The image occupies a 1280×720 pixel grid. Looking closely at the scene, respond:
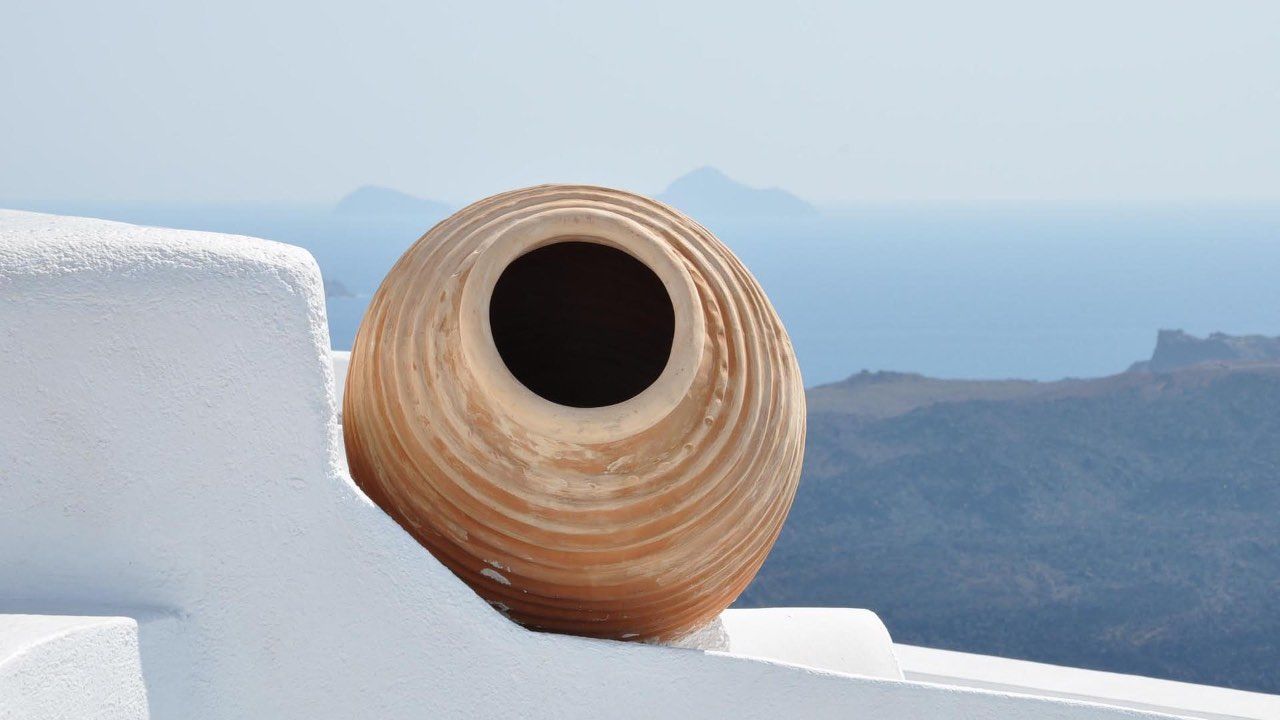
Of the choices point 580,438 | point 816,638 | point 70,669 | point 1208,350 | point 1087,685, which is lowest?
point 1087,685

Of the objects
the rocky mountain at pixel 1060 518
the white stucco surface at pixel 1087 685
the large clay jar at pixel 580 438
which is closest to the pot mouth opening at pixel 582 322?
the large clay jar at pixel 580 438

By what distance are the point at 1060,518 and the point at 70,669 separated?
358 inches

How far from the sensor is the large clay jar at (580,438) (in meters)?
1.09

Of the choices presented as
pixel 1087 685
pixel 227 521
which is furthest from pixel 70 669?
pixel 1087 685

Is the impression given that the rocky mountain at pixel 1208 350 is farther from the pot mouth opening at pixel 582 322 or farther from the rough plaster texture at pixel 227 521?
the rough plaster texture at pixel 227 521

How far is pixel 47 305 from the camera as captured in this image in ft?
3.25

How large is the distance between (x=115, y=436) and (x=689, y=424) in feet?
1.68

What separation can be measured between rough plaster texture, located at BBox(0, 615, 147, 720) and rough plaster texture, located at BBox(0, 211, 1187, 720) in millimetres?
25

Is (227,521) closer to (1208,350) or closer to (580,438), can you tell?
(580,438)

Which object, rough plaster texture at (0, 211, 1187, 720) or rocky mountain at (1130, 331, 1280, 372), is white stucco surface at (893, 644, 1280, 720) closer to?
rough plaster texture at (0, 211, 1187, 720)

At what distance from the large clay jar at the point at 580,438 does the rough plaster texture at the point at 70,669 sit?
0.99 ft

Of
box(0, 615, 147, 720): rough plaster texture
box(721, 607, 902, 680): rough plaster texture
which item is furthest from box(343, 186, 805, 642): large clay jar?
box(721, 607, 902, 680): rough plaster texture

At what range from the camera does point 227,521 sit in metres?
1.03

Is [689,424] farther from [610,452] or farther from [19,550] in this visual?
[19,550]
